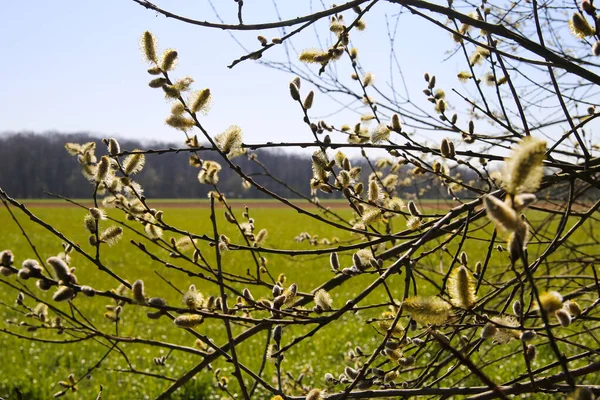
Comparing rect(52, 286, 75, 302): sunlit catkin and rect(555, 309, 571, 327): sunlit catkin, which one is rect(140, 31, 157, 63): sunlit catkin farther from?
rect(555, 309, 571, 327): sunlit catkin

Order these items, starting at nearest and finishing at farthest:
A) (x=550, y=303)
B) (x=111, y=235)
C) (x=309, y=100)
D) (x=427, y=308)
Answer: (x=550, y=303) < (x=427, y=308) < (x=111, y=235) < (x=309, y=100)

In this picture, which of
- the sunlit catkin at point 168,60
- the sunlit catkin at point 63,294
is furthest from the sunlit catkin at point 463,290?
the sunlit catkin at point 168,60

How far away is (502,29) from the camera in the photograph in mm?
1212

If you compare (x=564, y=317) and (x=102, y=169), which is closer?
(x=564, y=317)

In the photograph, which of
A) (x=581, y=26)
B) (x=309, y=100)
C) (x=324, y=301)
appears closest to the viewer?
(x=324, y=301)

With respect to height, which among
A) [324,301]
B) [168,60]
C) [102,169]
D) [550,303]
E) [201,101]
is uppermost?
[168,60]

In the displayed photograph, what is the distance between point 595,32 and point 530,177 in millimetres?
889

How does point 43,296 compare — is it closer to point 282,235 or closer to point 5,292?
point 5,292

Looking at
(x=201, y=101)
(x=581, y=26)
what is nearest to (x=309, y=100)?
(x=201, y=101)

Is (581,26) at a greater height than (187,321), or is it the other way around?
(581,26)

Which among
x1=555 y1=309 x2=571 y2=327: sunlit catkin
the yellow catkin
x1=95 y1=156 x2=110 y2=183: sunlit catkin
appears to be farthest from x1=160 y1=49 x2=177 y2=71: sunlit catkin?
x1=555 y1=309 x2=571 y2=327: sunlit catkin

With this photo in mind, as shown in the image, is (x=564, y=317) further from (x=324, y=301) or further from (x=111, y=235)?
(x=111, y=235)

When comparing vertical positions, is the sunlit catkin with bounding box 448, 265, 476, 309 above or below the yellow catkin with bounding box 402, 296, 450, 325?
above

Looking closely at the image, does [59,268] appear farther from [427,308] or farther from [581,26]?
[581,26]
